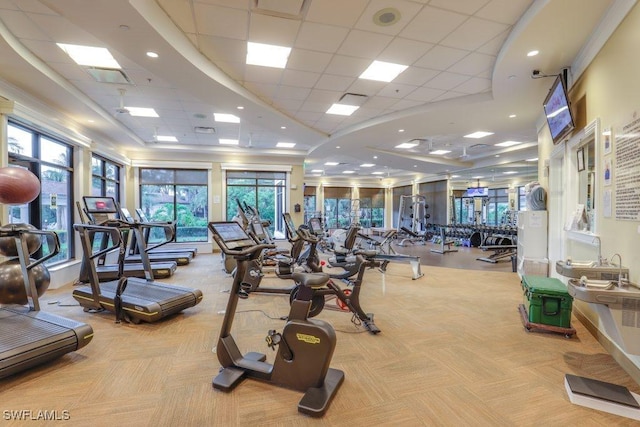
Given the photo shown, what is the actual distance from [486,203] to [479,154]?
2.60m

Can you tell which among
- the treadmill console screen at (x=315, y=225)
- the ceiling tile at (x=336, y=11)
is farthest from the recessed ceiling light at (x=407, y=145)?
the ceiling tile at (x=336, y=11)

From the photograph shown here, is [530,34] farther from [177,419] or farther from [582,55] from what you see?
[177,419]

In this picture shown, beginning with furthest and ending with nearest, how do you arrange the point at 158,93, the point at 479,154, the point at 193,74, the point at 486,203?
the point at 486,203 < the point at 479,154 < the point at 158,93 < the point at 193,74

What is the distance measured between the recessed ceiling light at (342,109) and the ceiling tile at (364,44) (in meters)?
1.94

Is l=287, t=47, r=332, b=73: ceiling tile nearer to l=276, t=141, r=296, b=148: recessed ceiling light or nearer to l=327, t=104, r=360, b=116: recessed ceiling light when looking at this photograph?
l=327, t=104, r=360, b=116: recessed ceiling light

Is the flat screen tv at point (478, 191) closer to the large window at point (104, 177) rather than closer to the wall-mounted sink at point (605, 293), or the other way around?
the wall-mounted sink at point (605, 293)

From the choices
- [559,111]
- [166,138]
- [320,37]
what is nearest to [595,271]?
[559,111]

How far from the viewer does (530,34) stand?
11.0 feet

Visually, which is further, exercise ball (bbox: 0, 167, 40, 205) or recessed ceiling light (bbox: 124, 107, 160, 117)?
recessed ceiling light (bbox: 124, 107, 160, 117)

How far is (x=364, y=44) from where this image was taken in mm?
3924

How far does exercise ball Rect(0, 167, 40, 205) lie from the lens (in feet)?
11.6

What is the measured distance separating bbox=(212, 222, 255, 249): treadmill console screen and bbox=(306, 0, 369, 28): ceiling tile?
237cm

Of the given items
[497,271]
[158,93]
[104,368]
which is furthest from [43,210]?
[497,271]

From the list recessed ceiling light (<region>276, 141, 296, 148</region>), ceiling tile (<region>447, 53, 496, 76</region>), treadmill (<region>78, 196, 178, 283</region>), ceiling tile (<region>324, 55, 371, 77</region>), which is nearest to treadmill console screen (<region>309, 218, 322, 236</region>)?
recessed ceiling light (<region>276, 141, 296, 148</region>)
